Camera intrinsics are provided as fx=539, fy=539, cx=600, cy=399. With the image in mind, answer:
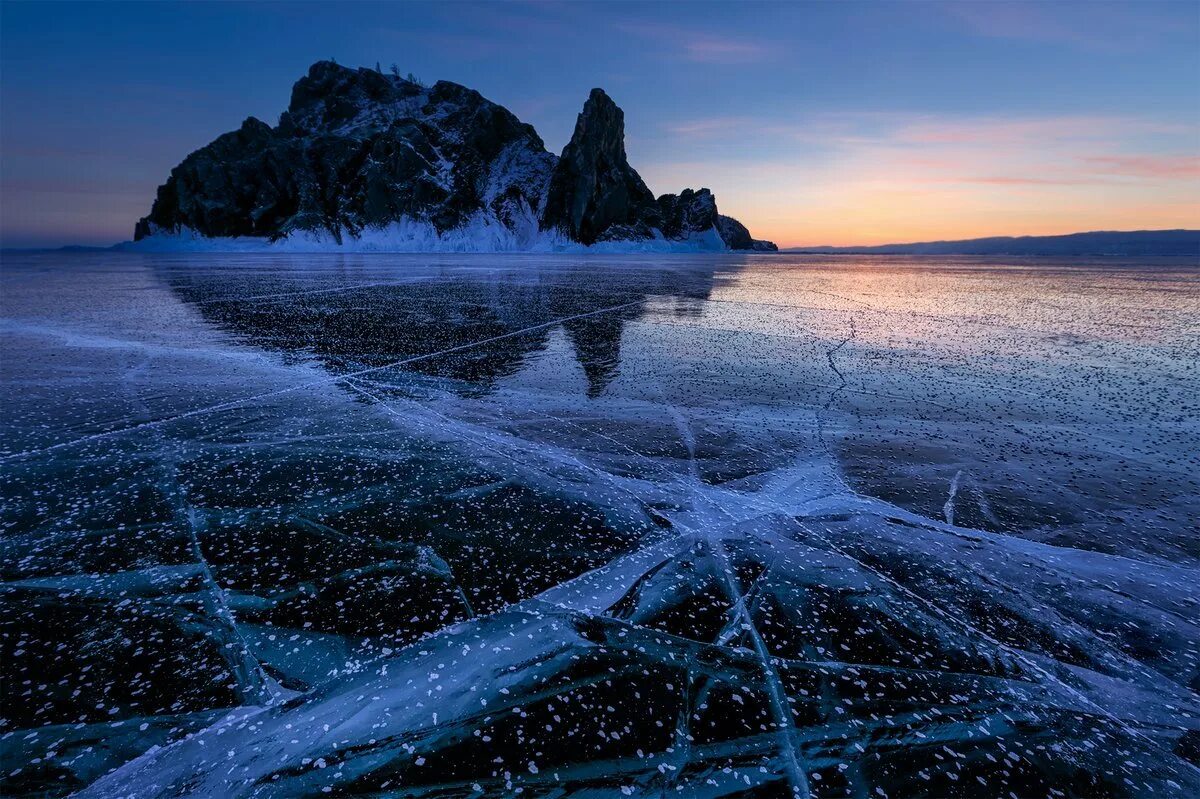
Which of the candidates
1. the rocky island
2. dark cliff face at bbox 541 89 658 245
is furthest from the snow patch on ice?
dark cliff face at bbox 541 89 658 245

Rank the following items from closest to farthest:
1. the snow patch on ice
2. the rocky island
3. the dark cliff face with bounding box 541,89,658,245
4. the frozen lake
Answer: the frozen lake → the snow patch on ice → the rocky island → the dark cliff face with bounding box 541,89,658,245

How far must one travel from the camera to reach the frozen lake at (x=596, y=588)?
2.54 meters

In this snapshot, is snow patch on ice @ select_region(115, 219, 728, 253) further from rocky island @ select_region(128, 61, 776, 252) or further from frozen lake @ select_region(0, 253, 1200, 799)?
frozen lake @ select_region(0, 253, 1200, 799)

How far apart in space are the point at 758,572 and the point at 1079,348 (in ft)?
40.9

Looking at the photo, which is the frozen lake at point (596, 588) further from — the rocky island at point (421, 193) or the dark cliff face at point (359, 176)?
the dark cliff face at point (359, 176)

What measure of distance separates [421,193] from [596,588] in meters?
158

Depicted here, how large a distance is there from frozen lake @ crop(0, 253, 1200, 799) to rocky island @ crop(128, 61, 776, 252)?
142m

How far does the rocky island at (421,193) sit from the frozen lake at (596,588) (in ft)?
465

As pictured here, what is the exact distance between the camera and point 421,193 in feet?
472

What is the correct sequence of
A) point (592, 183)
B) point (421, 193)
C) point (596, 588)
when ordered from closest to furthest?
point (596, 588), point (421, 193), point (592, 183)

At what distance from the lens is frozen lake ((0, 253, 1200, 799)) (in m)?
2.54

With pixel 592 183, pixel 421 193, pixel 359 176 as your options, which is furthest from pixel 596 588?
pixel 359 176

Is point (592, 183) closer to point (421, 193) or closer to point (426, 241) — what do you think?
point (421, 193)

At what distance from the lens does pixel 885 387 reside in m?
8.60
